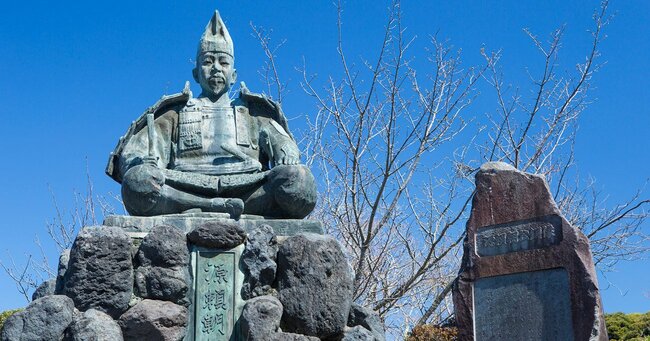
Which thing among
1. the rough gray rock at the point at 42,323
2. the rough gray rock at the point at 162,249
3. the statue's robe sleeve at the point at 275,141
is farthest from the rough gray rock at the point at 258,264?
the rough gray rock at the point at 42,323

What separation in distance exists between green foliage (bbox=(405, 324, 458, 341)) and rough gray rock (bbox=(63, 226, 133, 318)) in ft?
14.1

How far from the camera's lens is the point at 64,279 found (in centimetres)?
656

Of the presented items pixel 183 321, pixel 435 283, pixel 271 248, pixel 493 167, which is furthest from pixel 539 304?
pixel 435 283

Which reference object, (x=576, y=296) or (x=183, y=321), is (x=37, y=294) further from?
(x=576, y=296)

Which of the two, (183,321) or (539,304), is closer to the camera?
(539,304)

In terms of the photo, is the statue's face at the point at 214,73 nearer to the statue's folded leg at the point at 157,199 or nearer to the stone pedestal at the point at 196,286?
the statue's folded leg at the point at 157,199

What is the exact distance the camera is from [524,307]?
5781mm

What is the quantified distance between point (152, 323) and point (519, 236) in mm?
2625

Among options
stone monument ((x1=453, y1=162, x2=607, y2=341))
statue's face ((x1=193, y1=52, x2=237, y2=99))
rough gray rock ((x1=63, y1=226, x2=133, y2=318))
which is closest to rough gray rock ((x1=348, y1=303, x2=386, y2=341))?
stone monument ((x1=453, y1=162, x2=607, y2=341))

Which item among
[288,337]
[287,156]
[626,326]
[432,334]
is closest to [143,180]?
[287,156]

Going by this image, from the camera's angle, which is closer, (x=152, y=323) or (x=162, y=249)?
(x=152, y=323)

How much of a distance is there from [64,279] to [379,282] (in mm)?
7063

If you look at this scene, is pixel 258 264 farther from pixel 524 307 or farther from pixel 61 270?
pixel 524 307

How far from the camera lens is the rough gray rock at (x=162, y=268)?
6504mm
